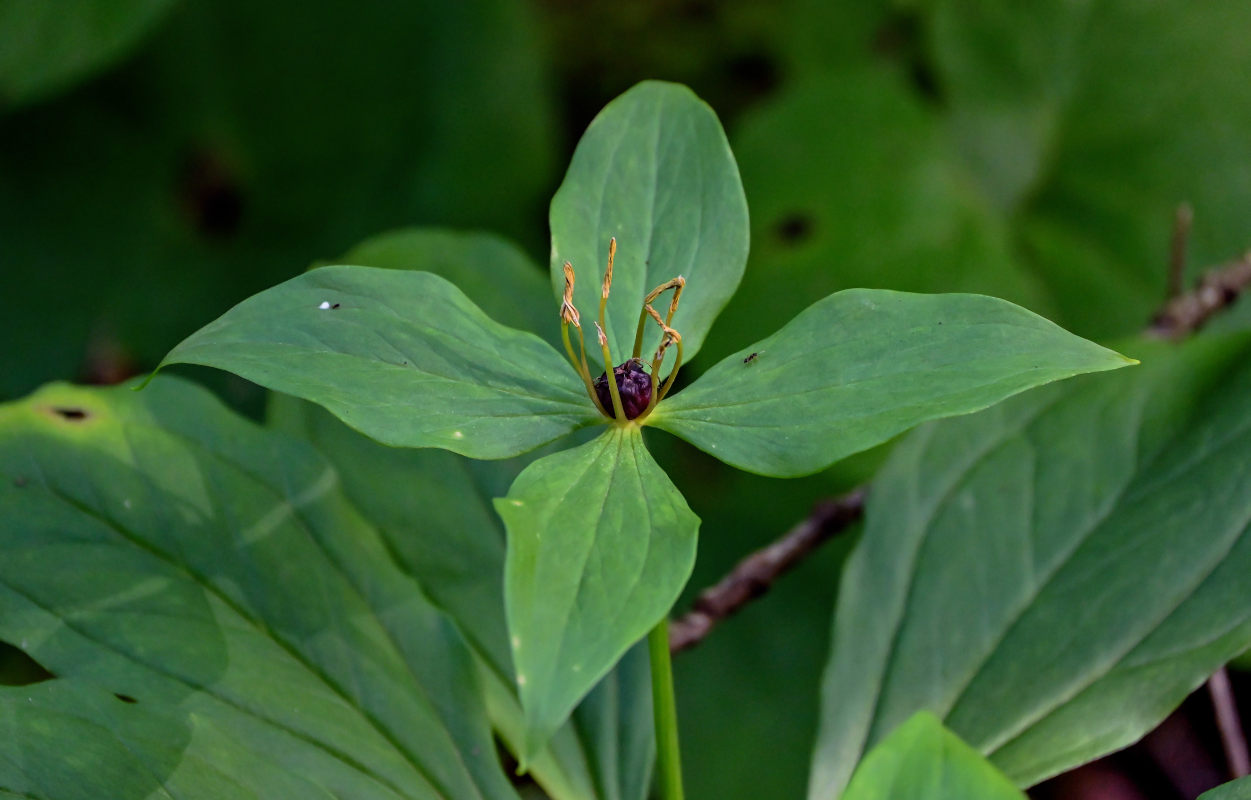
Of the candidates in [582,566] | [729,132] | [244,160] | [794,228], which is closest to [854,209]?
[794,228]

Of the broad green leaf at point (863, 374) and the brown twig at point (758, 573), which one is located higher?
the broad green leaf at point (863, 374)

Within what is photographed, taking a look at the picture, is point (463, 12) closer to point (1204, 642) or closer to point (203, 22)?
point (203, 22)

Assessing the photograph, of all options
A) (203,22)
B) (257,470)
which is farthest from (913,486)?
(203,22)

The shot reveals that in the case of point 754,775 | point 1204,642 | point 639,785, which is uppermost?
point 1204,642

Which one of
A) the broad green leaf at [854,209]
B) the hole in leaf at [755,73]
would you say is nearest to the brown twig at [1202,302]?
the broad green leaf at [854,209]

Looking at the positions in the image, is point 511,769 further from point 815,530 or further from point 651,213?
point 651,213

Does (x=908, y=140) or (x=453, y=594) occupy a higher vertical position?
(x=908, y=140)

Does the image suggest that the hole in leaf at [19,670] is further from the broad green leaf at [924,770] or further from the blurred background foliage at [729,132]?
the broad green leaf at [924,770]
